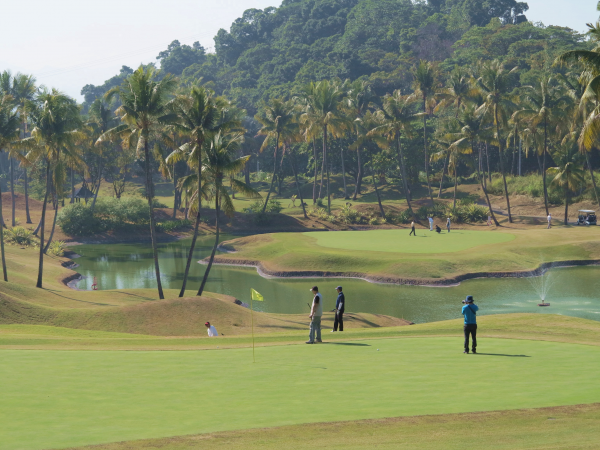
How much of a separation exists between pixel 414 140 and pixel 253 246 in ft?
175

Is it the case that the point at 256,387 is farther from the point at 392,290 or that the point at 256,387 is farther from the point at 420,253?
the point at 420,253

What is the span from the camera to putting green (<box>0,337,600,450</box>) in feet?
45.7

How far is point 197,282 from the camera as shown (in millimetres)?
Answer: 60781

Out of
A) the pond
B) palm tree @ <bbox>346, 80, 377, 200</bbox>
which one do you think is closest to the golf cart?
the pond

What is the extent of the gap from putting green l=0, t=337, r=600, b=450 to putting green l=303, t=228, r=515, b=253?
4257cm

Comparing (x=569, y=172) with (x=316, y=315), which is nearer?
(x=316, y=315)

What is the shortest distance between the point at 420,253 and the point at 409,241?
31.0 ft

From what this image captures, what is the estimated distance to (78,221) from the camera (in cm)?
9119

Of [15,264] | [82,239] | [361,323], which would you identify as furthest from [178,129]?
[82,239]

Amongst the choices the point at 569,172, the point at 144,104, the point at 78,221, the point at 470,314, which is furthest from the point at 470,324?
the point at 78,221

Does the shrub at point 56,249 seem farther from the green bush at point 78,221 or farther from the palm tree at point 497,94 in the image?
the palm tree at point 497,94

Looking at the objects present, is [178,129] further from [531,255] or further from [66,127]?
[531,255]

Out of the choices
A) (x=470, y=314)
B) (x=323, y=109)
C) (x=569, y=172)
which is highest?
(x=323, y=109)

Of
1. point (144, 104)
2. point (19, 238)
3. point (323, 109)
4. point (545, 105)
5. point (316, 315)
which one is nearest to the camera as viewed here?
point (316, 315)
